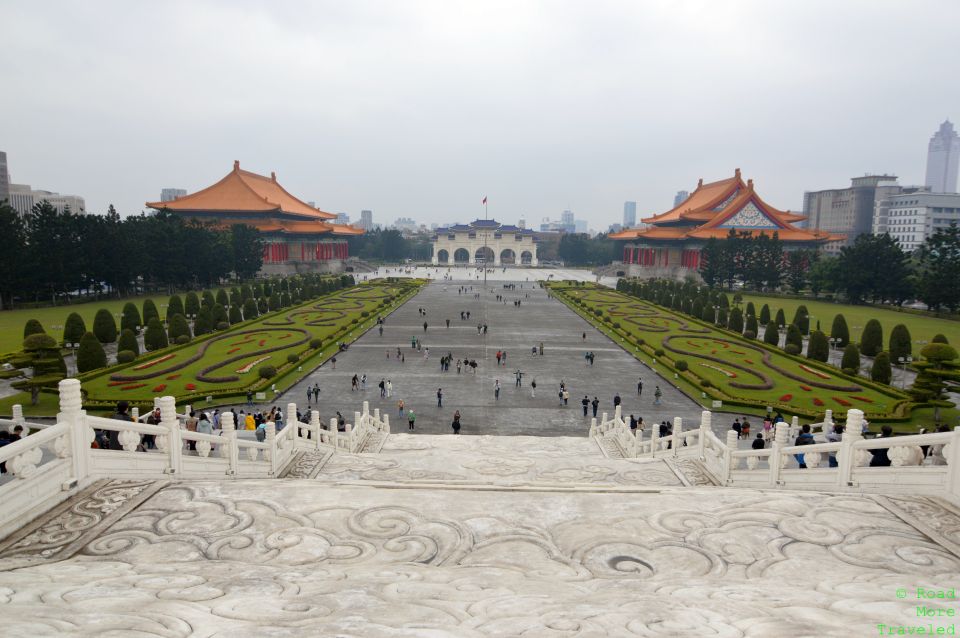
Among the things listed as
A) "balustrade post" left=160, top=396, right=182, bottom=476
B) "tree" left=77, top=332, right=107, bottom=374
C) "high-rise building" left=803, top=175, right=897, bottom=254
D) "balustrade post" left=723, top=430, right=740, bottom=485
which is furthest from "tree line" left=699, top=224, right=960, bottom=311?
"high-rise building" left=803, top=175, right=897, bottom=254

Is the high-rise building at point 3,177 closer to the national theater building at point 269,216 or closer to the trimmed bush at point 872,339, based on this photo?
the national theater building at point 269,216

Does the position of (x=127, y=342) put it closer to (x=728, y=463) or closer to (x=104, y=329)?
(x=104, y=329)

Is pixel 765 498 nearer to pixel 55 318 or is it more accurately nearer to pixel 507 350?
pixel 507 350

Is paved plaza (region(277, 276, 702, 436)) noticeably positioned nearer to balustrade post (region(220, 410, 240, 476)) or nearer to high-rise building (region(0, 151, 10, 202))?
balustrade post (region(220, 410, 240, 476))

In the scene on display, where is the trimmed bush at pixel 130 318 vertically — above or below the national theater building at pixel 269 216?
below

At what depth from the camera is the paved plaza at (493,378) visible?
944 inches

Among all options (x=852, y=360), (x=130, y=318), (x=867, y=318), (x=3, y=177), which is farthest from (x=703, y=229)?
(x=3, y=177)

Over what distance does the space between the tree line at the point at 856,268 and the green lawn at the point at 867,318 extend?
1618mm

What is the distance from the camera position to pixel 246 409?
24172 millimetres

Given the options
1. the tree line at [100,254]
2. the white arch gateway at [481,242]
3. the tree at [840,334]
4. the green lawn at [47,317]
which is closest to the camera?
the green lawn at [47,317]

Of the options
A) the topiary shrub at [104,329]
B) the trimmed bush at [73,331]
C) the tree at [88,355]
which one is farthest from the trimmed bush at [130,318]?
the tree at [88,355]

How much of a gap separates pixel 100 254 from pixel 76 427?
175 ft

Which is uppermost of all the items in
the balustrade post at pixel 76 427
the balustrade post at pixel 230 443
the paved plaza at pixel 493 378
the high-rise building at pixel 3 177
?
the high-rise building at pixel 3 177

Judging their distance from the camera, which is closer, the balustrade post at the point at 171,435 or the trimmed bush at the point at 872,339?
the balustrade post at the point at 171,435
